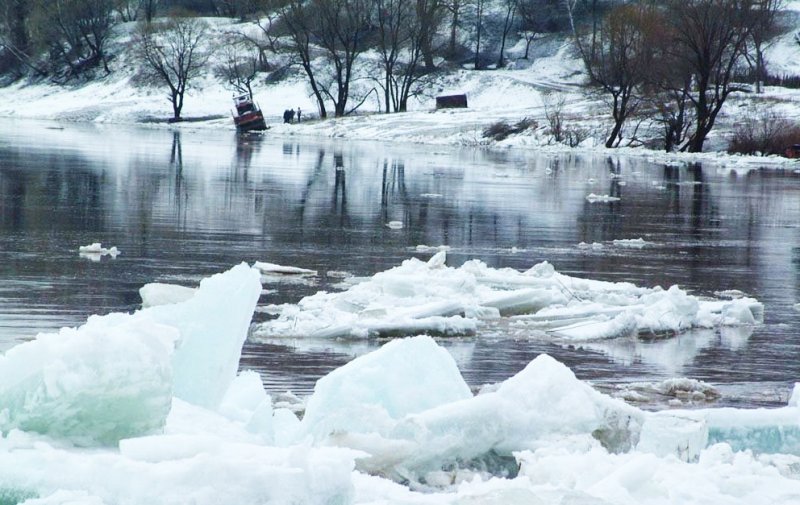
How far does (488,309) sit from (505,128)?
5287 cm

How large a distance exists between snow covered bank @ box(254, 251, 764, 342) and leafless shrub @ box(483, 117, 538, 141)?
165ft

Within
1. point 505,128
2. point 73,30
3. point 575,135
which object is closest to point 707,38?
point 575,135

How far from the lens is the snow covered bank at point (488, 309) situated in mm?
9586

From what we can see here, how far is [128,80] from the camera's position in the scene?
87312mm

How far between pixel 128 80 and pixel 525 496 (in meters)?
86.1

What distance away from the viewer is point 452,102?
245 ft

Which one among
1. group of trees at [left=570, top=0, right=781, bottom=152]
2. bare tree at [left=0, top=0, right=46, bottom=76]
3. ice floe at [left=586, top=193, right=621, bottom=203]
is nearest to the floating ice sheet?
ice floe at [left=586, top=193, right=621, bottom=203]

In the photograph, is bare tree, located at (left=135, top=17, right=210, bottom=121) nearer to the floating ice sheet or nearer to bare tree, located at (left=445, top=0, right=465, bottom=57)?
bare tree, located at (left=445, top=0, right=465, bottom=57)

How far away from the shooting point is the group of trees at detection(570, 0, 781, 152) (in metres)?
51.3

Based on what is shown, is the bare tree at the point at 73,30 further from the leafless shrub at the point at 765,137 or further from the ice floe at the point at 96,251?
the ice floe at the point at 96,251

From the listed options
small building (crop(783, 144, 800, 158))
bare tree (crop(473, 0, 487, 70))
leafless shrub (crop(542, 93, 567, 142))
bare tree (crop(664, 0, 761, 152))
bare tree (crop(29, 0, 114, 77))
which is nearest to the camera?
small building (crop(783, 144, 800, 158))

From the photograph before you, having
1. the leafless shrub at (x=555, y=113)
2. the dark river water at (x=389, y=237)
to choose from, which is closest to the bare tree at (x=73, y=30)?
the leafless shrub at (x=555, y=113)

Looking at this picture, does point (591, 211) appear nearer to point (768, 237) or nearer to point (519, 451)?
point (768, 237)

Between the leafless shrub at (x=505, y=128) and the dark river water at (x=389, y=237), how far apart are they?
1043 inches
